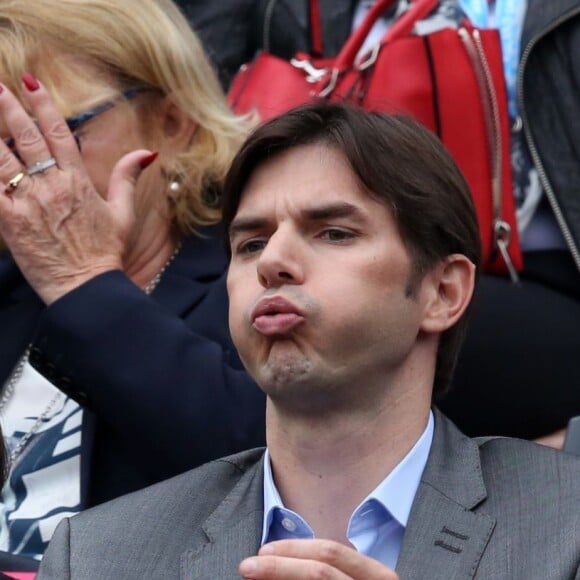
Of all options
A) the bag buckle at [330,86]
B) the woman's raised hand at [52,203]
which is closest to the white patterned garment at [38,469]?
the woman's raised hand at [52,203]

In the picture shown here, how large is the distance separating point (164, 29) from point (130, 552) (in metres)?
1.43

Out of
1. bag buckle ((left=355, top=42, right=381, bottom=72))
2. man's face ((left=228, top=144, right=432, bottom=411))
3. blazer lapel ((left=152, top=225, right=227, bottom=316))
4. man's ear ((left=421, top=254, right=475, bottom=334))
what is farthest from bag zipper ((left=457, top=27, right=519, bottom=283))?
man's face ((left=228, top=144, right=432, bottom=411))

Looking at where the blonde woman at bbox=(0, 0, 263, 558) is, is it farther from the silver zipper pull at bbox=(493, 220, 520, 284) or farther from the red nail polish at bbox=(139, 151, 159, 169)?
the silver zipper pull at bbox=(493, 220, 520, 284)

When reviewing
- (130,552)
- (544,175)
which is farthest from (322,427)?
(544,175)

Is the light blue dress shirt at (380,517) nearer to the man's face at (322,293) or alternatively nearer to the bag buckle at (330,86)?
the man's face at (322,293)

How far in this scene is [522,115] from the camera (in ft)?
11.9

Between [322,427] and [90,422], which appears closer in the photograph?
[322,427]

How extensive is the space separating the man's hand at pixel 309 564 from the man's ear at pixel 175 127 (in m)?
1.65

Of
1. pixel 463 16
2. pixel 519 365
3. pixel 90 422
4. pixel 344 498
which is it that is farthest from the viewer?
pixel 463 16

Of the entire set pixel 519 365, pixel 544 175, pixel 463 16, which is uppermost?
pixel 463 16

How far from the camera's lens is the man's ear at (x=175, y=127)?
3.62 meters

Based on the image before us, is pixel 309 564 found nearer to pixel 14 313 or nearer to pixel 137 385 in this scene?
pixel 137 385

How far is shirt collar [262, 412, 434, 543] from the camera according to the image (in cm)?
247

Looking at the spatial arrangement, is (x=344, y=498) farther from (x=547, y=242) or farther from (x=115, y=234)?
(x=547, y=242)
